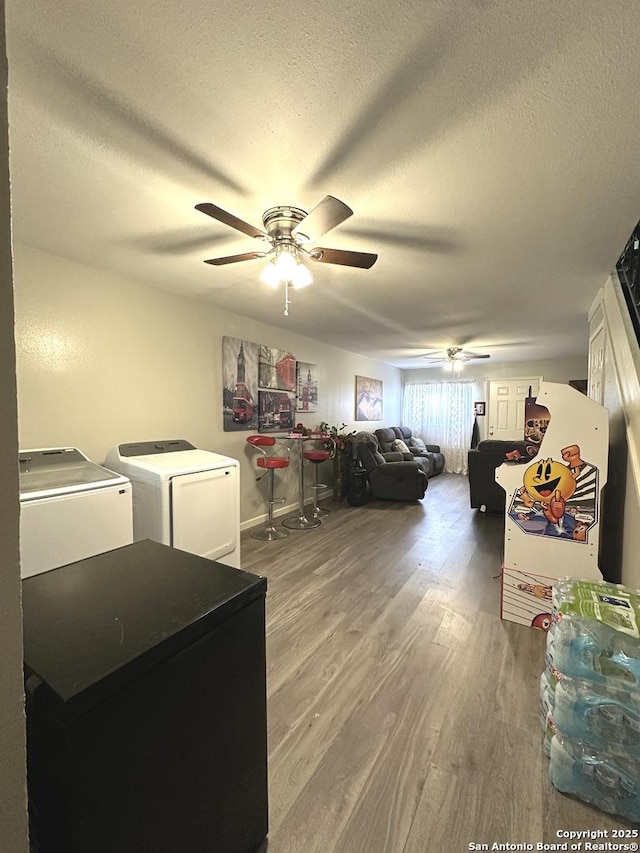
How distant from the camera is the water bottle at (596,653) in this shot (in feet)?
3.91

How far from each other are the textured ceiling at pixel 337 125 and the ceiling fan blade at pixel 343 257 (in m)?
0.23

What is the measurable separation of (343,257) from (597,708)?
2156 millimetres

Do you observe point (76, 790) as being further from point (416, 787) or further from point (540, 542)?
point (540, 542)

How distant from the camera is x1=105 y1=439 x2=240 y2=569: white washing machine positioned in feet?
7.90

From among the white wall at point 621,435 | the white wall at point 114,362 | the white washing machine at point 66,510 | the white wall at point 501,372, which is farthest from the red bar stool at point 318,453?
the white wall at point 501,372

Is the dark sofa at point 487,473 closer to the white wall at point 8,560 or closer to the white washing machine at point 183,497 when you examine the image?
the white washing machine at point 183,497

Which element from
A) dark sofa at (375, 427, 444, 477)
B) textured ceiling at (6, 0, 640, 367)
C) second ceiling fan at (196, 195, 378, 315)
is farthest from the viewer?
dark sofa at (375, 427, 444, 477)

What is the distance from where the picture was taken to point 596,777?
47.7 inches

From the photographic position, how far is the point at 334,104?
124 centimetres

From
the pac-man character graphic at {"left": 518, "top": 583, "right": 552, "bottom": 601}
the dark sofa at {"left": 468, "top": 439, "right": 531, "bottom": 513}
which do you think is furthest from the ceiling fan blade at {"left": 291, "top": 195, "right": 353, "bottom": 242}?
the dark sofa at {"left": 468, "top": 439, "right": 531, "bottom": 513}

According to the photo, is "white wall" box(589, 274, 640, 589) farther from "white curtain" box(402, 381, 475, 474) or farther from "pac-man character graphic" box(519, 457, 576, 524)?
"white curtain" box(402, 381, 475, 474)

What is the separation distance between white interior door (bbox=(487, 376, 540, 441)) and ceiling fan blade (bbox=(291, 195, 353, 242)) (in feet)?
21.5

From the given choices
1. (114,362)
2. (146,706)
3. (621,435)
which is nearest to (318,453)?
(114,362)

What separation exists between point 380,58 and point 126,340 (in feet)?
8.34
